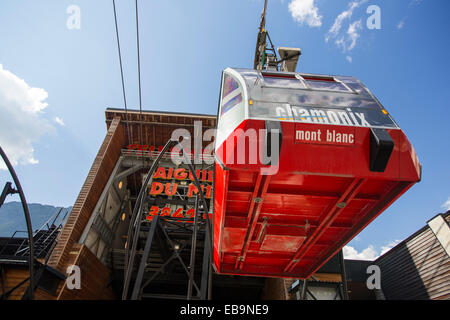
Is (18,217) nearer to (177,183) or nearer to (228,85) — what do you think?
(177,183)

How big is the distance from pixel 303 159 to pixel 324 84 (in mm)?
1956

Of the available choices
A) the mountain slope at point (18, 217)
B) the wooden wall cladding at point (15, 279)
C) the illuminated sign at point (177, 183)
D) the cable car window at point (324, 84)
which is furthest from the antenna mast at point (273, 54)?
the mountain slope at point (18, 217)

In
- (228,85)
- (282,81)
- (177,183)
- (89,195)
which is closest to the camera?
(282,81)

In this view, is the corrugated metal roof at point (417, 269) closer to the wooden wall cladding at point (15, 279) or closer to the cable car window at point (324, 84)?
the cable car window at point (324, 84)

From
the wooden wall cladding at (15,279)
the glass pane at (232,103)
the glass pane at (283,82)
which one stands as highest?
the glass pane at (283,82)

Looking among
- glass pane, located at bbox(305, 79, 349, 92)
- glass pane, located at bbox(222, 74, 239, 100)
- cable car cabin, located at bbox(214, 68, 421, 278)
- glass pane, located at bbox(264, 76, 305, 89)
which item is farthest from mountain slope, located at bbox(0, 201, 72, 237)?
glass pane, located at bbox(305, 79, 349, 92)

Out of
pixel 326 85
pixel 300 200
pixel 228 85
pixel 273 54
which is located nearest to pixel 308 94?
pixel 326 85

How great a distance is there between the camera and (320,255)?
7395 millimetres

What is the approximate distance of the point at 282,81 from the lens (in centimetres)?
482

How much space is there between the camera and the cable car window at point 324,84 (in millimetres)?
4687

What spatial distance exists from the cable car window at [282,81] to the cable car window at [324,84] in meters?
0.23

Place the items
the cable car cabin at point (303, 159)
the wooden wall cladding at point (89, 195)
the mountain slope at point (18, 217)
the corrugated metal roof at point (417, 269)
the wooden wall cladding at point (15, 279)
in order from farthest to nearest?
1. the mountain slope at point (18, 217)
2. the wooden wall cladding at point (89, 195)
3. the corrugated metal roof at point (417, 269)
4. the wooden wall cladding at point (15, 279)
5. the cable car cabin at point (303, 159)

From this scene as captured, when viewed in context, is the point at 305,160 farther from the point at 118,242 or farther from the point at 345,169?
the point at 118,242
